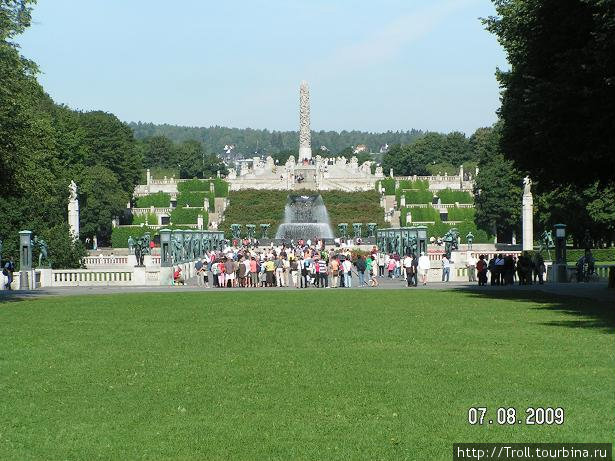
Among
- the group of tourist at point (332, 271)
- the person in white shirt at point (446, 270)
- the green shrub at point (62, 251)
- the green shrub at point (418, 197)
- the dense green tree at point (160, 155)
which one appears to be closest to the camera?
the group of tourist at point (332, 271)

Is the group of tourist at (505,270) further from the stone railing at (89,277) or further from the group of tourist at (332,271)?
the stone railing at (89,277)

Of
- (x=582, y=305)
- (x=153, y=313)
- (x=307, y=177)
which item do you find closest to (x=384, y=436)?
(x=153, y=313)

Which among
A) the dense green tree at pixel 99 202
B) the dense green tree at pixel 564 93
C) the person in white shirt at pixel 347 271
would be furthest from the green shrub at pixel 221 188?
the dense green tree at pixel 564 93

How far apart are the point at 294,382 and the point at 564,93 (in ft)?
52.6

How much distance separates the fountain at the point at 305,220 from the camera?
315ft

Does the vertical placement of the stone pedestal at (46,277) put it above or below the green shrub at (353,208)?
below

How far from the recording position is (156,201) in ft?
416

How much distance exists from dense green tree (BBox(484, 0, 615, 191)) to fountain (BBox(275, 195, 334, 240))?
198ft

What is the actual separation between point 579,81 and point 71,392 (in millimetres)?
17855

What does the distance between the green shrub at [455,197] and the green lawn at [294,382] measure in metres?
101

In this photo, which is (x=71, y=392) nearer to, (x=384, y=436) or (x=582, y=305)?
(x=384, y=436)

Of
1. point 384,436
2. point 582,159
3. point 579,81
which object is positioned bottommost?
point 384,436

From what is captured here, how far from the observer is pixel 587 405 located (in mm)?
12445

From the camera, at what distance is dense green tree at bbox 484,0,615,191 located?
27.3 metres
